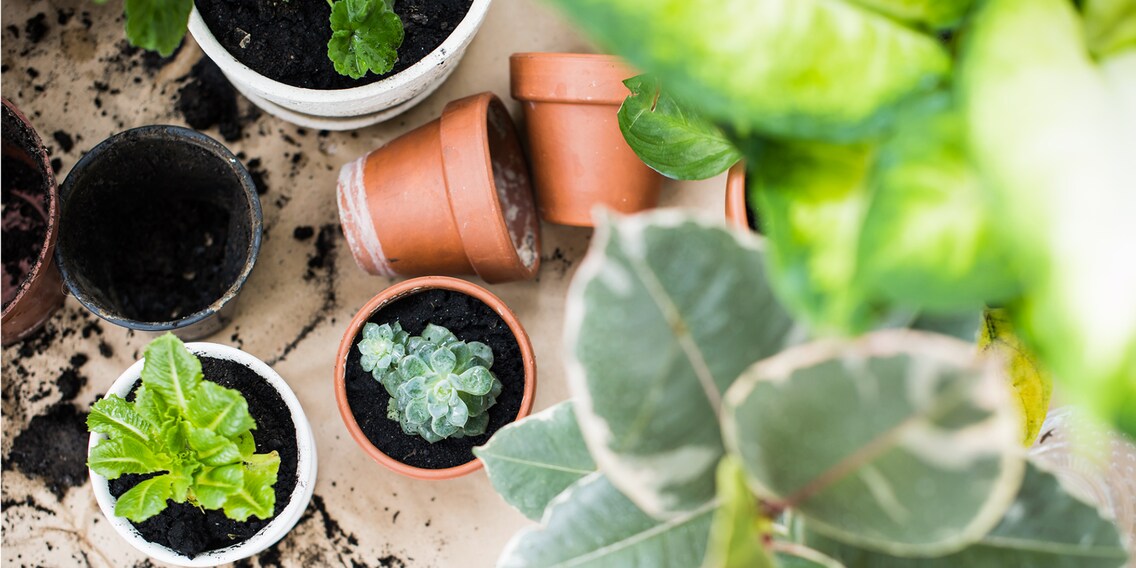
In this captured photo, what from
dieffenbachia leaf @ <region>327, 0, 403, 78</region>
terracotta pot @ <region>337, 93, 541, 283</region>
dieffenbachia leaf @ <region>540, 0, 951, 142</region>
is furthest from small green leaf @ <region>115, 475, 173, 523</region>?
dieffenbachia leaf @ <region>540, 0, 951, 142</region>

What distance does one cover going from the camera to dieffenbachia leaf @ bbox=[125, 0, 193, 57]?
0.78 m

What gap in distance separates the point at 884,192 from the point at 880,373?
0.09m

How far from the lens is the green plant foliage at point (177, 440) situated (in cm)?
91

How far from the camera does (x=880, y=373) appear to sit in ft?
1.48

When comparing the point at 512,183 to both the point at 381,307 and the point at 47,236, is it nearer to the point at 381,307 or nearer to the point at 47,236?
the point at 381,307

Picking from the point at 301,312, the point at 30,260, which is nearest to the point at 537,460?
the point at 301,312

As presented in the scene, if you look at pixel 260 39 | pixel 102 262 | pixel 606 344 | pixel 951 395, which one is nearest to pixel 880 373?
pixel 951 395

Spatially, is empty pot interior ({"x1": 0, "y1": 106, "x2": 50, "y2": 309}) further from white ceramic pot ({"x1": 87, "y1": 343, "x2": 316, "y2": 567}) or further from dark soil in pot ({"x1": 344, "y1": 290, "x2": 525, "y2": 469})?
dark soil in pot ({"x1": 344, "y1": 290, "x2": 525, "y2": 469})

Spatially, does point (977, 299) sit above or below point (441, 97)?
above

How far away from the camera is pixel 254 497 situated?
3.07ft

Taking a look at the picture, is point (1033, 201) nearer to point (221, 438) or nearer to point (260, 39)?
point (221, 438)

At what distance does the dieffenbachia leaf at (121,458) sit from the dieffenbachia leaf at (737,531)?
67cm

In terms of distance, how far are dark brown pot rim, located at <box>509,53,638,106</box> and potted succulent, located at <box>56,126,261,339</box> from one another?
383 mm

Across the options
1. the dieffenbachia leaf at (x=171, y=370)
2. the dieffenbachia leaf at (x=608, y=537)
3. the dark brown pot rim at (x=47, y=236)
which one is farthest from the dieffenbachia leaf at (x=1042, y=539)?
the dark brown pot rim at (x=47, y=236)
